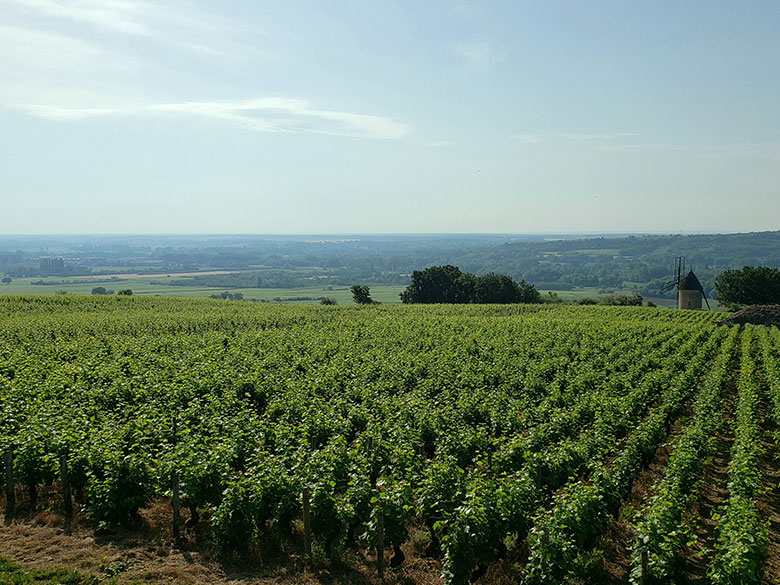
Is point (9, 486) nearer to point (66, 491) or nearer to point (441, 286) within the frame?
point (66, 491)

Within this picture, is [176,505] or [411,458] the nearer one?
[176,505]

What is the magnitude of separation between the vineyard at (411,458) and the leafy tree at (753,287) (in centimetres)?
5329

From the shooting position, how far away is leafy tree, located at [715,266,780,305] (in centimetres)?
7100

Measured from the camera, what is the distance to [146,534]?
427 inches

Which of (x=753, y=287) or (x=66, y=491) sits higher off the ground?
(x=753, y=287)

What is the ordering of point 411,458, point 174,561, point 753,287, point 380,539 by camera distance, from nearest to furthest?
point 380,539 < point 174,561 < point 411,458 < point 753,287

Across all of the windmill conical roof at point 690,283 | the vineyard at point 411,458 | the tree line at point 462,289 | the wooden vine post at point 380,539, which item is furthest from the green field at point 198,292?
the wooden vine post at point 380,539

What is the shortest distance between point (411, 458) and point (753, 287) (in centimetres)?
7742

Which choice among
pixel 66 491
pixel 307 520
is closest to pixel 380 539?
pixel 307 520

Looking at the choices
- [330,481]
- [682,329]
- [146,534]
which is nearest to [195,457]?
[146,534]

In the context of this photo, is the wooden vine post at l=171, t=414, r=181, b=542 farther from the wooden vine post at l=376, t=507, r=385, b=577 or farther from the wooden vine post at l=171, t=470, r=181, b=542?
the wooden vine post at l=376, t=507, r=385, b=577

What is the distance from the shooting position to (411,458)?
12.0 m


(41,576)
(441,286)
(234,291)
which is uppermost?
(441,286)

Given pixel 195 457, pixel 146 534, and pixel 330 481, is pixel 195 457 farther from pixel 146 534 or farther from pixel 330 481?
pixel 330 481
